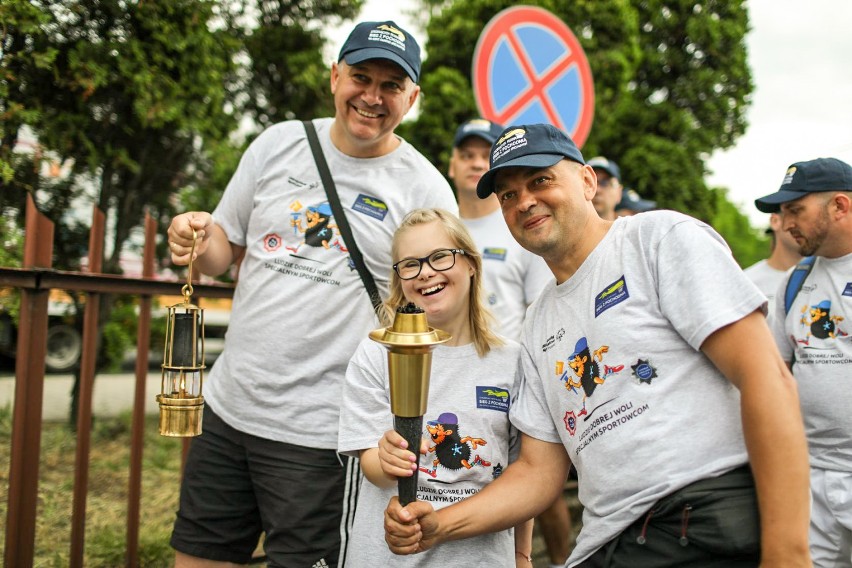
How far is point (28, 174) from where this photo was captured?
13.1 feet

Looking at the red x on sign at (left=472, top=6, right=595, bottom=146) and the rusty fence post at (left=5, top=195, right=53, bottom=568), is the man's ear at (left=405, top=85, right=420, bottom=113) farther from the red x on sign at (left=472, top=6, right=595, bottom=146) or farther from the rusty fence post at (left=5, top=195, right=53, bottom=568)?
the rusty fence post at (left=5, top=195, right=53, bottom=568)

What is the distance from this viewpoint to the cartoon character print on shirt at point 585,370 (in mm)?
1962

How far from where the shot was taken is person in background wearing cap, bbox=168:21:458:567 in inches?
106

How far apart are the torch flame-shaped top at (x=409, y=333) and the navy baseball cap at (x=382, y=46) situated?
132 cm

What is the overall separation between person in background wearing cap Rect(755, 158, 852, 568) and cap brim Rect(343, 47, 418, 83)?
2.14m

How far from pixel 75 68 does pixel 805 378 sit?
4.17m

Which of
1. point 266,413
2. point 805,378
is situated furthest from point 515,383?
point 805,378

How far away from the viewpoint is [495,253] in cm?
379

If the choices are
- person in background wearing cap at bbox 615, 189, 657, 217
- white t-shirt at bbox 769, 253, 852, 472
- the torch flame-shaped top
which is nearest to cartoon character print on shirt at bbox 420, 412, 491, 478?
the torch flame-shaped top

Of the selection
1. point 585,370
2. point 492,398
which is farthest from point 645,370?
point 492,398

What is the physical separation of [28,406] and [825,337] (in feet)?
12.2

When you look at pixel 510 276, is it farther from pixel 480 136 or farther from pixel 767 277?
pixel 767 277

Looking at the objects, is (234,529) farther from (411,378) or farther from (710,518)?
(710,518)

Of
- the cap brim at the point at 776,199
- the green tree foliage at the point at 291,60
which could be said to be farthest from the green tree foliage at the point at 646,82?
the cap brim at the point at 776,199
